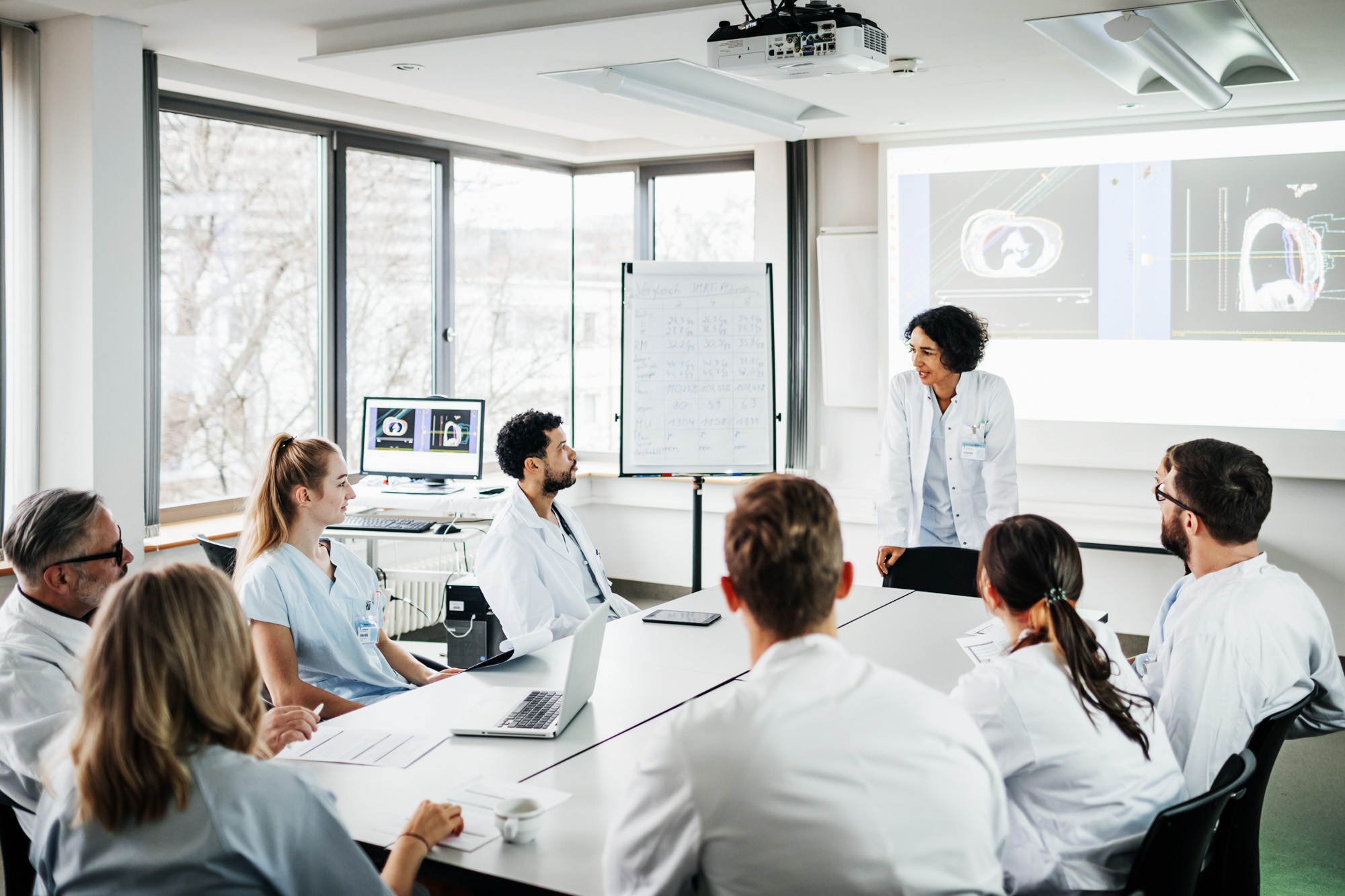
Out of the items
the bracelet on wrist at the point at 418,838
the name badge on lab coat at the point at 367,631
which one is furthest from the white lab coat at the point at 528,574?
the bracelet on wrist at the point at 418,838

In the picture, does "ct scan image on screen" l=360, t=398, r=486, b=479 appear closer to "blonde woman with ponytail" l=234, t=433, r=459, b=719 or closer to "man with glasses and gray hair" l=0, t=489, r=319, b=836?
"blonde woman with ponytail" l=234, t=433, r=459, b=719

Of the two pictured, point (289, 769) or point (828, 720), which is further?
point (289, 769)

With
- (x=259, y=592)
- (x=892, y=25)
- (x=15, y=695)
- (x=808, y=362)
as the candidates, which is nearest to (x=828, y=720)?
(x=15, y=695)

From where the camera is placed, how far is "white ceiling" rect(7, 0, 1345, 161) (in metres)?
3.49

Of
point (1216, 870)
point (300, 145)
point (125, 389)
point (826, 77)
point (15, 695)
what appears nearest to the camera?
point (15, 695)

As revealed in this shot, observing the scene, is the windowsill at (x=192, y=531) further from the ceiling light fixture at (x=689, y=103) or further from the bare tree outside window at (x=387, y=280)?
the ceiling light fixture at (x=689, y=103)

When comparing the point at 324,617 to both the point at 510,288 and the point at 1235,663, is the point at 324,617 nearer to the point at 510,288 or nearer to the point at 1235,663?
the point at 1235,663

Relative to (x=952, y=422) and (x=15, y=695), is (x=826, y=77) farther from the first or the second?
(x=15, y=695)

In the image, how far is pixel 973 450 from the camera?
3.91 m

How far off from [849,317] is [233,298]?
3092 millimetres

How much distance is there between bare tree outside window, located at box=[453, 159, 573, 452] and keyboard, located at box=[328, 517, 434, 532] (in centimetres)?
145

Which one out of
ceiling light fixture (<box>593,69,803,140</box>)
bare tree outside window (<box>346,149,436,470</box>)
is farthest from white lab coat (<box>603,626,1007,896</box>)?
bare tree outside window (<box>346,149,436,470</box>)

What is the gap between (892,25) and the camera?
3.49 m

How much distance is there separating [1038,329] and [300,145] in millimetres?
3692
